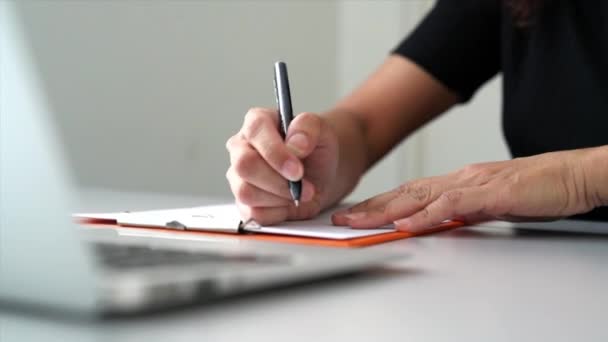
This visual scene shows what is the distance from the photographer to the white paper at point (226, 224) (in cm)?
65

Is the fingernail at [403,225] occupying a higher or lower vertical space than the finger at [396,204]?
lower

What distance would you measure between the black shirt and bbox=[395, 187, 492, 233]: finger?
0.42 metres

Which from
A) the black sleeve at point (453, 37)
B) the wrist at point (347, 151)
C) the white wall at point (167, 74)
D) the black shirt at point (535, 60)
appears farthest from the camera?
the white wall at point (167, 74)

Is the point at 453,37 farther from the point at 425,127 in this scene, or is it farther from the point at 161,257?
the point at 161,257

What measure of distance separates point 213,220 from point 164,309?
356 millimetres

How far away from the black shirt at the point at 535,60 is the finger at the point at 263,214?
54 cm

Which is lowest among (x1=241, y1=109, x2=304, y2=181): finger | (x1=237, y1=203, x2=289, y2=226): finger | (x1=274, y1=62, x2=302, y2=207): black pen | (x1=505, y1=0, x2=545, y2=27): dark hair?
(x1=237, y1=203, x2=289, y2=226): finger

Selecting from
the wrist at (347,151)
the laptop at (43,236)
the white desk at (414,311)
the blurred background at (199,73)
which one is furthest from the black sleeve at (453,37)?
the laptop at (43,236)

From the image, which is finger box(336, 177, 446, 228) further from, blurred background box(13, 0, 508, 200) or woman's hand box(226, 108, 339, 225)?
blurred background box(13, 0, 508, 200)

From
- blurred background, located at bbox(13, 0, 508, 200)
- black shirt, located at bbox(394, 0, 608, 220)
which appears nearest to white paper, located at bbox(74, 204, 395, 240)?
black shirt, located at bbox(394, 0, 608, 220)

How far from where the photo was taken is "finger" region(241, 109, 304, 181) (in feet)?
2.37

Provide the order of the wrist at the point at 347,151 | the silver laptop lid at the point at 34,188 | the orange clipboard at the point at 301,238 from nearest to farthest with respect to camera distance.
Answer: the silver laptop lid at the point at 34,188 → the orange clipboard at the point at 301,238 → the wrist at the point at 347,151

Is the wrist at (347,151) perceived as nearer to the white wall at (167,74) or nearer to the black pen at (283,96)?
the black pen at (283,96)

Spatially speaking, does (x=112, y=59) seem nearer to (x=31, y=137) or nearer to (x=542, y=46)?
(x=542, y=46)
